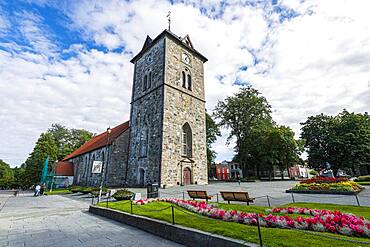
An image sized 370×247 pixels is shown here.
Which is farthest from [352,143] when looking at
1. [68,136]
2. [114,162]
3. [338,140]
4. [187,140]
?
[68,136]

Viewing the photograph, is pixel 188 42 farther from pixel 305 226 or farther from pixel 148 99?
pixel 305 226

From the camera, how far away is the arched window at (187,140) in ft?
89.8

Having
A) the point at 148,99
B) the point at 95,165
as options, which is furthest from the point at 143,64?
the point at 95,165

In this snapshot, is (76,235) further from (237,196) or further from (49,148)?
(49,148)

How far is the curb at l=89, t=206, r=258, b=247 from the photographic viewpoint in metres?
4.93

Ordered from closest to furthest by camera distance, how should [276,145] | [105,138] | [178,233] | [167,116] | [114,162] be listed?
[178,233] < [167,116] < [114,162] < [105,138] < [276,145]

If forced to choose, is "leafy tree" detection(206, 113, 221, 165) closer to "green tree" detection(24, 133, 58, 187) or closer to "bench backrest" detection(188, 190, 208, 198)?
"bench backrest" detection(188, 190, 208, 198)

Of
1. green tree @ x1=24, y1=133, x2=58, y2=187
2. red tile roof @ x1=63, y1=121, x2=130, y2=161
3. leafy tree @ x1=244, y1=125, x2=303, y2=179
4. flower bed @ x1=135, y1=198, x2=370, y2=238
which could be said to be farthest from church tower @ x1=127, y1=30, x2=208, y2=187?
green tree @ x1=24, y1=133, x2=58, y2=187

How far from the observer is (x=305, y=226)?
212 inches

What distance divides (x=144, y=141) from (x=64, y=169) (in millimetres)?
24761

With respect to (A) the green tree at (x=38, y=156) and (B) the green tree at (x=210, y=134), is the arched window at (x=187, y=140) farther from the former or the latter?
(A) the green tree at (x=38, y=156)

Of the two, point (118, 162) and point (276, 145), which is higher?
point (276, 145)

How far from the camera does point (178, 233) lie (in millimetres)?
6168

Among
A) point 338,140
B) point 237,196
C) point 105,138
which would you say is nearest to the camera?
point 237,196
